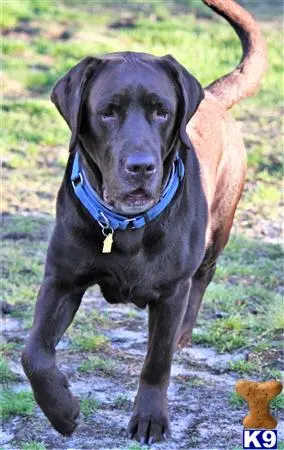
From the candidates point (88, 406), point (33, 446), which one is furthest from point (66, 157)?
point (33, 446)

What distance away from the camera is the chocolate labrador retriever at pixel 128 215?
14.4 feet

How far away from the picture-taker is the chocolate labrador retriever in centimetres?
438

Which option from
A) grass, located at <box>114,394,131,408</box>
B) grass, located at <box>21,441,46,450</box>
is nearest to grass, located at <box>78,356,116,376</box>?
grass, located at <box>114,394,131,408</box>

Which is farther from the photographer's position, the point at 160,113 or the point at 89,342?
the point at 89,342

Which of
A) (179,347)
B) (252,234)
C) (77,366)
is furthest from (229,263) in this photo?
(77,366)

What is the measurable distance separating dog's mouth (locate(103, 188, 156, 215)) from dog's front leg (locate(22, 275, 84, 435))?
1.44ft

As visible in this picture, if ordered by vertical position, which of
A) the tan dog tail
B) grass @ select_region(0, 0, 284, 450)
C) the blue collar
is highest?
the tan dog tail

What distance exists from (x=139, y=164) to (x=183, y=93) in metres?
0.53

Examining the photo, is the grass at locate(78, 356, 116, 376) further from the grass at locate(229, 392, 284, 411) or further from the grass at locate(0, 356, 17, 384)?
the grass at locate(229, 392, 284, 411)

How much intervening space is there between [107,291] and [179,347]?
1.29m

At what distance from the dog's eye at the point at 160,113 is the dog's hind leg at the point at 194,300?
5.84ft

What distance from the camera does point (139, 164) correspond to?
13.8 feet

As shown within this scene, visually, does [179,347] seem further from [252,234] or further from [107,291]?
[252,234]

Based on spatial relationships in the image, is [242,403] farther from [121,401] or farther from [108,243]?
[108,243]
